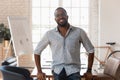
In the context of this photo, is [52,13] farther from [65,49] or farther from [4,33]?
[65,49]

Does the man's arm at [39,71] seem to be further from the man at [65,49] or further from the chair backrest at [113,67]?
the chair backrest at [113,67]

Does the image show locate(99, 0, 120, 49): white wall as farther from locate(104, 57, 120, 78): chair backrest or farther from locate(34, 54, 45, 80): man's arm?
locate(34, 54, 45, 80): man's arm

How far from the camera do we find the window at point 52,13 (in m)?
7.32

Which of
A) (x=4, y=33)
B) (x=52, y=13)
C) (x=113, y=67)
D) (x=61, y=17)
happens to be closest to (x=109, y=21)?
(x=52, y=13)

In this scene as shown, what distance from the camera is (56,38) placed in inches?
121

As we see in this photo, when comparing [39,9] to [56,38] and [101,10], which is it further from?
[56,38]

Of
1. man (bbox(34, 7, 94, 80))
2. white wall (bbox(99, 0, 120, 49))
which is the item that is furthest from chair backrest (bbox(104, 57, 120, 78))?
white wall (bbox(99, 0, 120, 49))

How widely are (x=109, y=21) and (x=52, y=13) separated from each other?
1535mm

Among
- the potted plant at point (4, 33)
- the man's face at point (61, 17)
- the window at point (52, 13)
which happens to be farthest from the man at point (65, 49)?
the window at point (52, 13)

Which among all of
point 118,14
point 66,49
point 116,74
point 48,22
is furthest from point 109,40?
point 66,49

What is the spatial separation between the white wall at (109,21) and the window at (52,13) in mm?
536

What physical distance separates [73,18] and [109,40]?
1.13 m

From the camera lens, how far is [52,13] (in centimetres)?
732

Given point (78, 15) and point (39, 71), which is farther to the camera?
point (78, 15)
